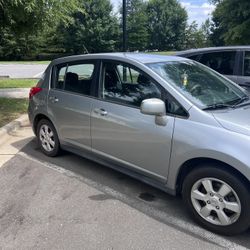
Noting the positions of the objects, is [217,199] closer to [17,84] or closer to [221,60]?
[221,60]

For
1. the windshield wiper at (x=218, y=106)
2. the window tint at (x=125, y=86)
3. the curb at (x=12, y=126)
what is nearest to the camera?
the windshield wiper at (x=218, y=106)

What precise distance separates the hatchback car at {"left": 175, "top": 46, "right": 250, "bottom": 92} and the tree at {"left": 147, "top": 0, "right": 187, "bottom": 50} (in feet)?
178

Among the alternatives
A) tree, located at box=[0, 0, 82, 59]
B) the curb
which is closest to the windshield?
the curb

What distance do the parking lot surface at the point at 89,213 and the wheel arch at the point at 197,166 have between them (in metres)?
0.40

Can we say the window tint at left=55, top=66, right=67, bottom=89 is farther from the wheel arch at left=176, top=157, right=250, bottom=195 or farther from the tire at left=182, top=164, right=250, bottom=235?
the tire at left=182, top=164, right=250, bottom=235

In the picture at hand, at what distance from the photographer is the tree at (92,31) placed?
4722 cm

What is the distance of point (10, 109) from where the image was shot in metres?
9.38

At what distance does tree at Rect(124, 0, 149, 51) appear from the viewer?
54.4m

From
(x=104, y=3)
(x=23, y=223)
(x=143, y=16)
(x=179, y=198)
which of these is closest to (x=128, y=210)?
(x=179, y=198)

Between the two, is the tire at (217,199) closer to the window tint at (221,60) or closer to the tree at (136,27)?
the window tint at (221,60)

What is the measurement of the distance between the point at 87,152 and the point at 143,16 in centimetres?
5408

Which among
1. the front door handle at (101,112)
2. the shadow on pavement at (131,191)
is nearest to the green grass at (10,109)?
the shadow on pavement at (131,191)

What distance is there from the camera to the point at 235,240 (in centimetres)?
359

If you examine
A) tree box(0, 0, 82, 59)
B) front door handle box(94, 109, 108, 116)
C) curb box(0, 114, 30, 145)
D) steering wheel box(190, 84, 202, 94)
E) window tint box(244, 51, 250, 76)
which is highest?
tree box(0, 0, 82, 59)
